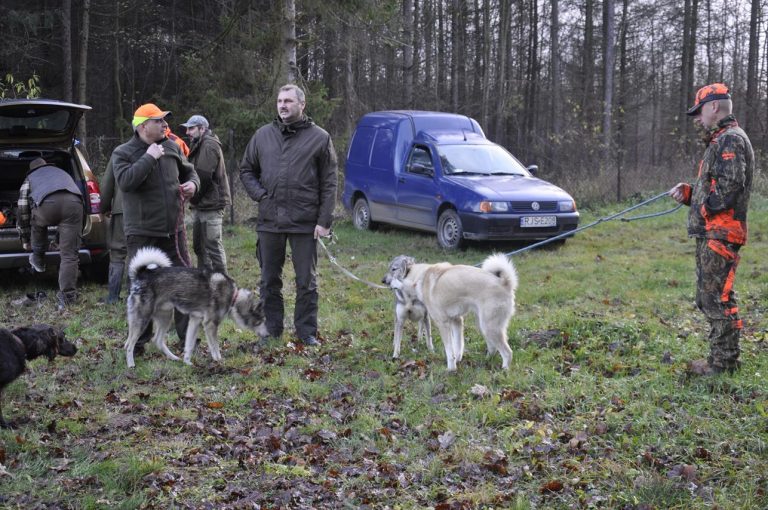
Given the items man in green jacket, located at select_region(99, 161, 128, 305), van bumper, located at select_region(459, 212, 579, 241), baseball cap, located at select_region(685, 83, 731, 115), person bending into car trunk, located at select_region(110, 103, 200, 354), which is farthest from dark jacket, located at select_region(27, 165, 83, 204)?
baseball cap, located at select_region(685, 83, 731, 115)

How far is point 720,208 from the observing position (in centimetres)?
497

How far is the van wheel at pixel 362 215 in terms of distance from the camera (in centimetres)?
1433

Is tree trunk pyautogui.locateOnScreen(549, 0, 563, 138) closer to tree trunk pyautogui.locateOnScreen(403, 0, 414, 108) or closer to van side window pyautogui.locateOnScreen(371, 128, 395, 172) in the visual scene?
tree trunk pyautogui.locateOnScreen(403, 0, 414, 108)

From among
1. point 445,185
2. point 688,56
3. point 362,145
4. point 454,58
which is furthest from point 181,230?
point 688,56

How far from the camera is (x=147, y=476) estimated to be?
13.4ft

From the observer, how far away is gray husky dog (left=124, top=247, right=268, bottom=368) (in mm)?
6262

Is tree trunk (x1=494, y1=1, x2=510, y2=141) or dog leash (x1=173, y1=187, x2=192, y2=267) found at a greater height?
tree trunk (x1=494, y1=1, x2=510, y2=141)

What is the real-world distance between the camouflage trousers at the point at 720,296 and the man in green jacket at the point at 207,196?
17.7 feet

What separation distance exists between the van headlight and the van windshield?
119 cm

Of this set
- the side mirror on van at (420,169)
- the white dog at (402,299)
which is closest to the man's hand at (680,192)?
the white dog at (402,299)

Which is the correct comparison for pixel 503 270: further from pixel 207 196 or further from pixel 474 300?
pixel 207 196

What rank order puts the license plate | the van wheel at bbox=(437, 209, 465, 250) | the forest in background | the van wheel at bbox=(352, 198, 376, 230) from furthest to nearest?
the forest in background < the van wheel at bbox=(352, 198, 376, 230) < the van wheel at bbox=(437, 209, 465, 250) < the license plate

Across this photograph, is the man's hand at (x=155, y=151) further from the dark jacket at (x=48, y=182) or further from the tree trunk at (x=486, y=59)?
the tree trunk at (x=486, y=59)

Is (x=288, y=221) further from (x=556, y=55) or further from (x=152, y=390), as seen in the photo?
(x=556, y=55)
